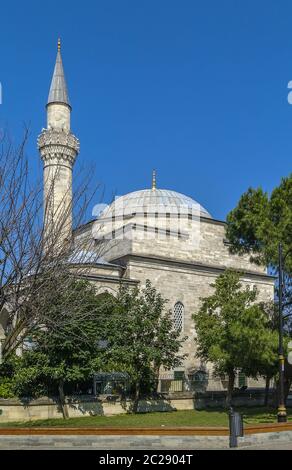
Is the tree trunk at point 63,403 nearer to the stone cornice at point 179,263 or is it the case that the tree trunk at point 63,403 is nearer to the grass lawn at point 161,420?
the grass lawn at point 161,420

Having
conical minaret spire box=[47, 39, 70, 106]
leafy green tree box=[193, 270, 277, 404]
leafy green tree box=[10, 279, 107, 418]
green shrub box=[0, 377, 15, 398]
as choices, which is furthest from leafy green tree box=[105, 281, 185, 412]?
conical minaret spire box=[47, 39, 70, 106]

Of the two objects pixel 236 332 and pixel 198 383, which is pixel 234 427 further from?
pixel 198 383

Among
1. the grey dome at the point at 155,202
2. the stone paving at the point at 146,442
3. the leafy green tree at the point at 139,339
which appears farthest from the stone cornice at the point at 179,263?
the stone paving at the point at 146,442

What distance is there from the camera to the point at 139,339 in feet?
75.9

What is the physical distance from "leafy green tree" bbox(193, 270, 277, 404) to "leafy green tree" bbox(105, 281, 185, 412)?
1753mm

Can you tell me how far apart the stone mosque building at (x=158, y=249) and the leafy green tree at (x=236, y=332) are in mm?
3005

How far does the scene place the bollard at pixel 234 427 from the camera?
1226cm

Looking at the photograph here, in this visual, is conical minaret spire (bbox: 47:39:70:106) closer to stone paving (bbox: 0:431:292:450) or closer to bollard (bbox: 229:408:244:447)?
stone paving (bbox: 0:431:292:450)

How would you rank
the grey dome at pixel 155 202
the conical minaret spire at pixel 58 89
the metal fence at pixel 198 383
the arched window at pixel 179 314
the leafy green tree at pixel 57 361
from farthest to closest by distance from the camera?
the grey dome at pixel 155 202
the conical minaret spire at pixel 58 89
the arched window at pixel 179 314
the metal fence at pixel 198 383
the leafy green tree at pixel 57 361

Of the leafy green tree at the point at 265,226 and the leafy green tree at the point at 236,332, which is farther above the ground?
the leafy green tree at the point at 265,226

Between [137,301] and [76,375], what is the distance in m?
4.59

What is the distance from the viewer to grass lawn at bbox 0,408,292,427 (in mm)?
18391

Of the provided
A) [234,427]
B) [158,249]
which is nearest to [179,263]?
[158,249]
